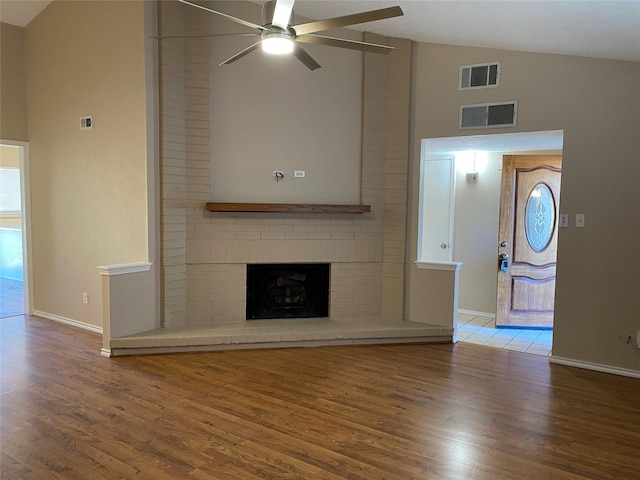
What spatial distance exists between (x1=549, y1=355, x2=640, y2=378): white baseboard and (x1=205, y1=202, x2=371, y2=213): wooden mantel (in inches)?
89.9

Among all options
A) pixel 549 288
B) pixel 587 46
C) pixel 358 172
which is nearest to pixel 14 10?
pixel 358 172

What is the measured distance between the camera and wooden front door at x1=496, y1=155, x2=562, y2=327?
5.52 metres

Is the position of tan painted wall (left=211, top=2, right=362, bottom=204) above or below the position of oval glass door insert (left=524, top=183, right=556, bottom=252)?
above

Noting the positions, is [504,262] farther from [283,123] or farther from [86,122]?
[86,122]

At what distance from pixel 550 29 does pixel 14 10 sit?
542cm

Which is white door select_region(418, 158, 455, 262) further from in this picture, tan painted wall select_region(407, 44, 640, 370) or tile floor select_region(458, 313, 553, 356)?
tan painted wall select_region(407, 44, 640, 370)

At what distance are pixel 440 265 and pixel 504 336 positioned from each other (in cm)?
123

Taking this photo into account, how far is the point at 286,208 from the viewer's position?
483cm

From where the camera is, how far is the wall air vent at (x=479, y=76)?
446 cm

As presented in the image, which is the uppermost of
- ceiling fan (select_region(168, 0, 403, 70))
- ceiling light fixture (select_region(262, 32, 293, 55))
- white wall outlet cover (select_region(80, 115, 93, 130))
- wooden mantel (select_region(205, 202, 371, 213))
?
ceiling fan (select_region(168, 0, 403, 70))

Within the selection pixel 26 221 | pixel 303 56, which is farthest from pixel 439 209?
pixel 26 221

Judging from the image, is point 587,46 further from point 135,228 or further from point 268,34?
Answer: point 135,228

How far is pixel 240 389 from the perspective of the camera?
3566mm

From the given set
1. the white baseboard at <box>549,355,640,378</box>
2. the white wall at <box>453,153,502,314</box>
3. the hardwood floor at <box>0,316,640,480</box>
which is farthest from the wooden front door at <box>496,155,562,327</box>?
the white baseboard at <box>549,355,640,378</box>
